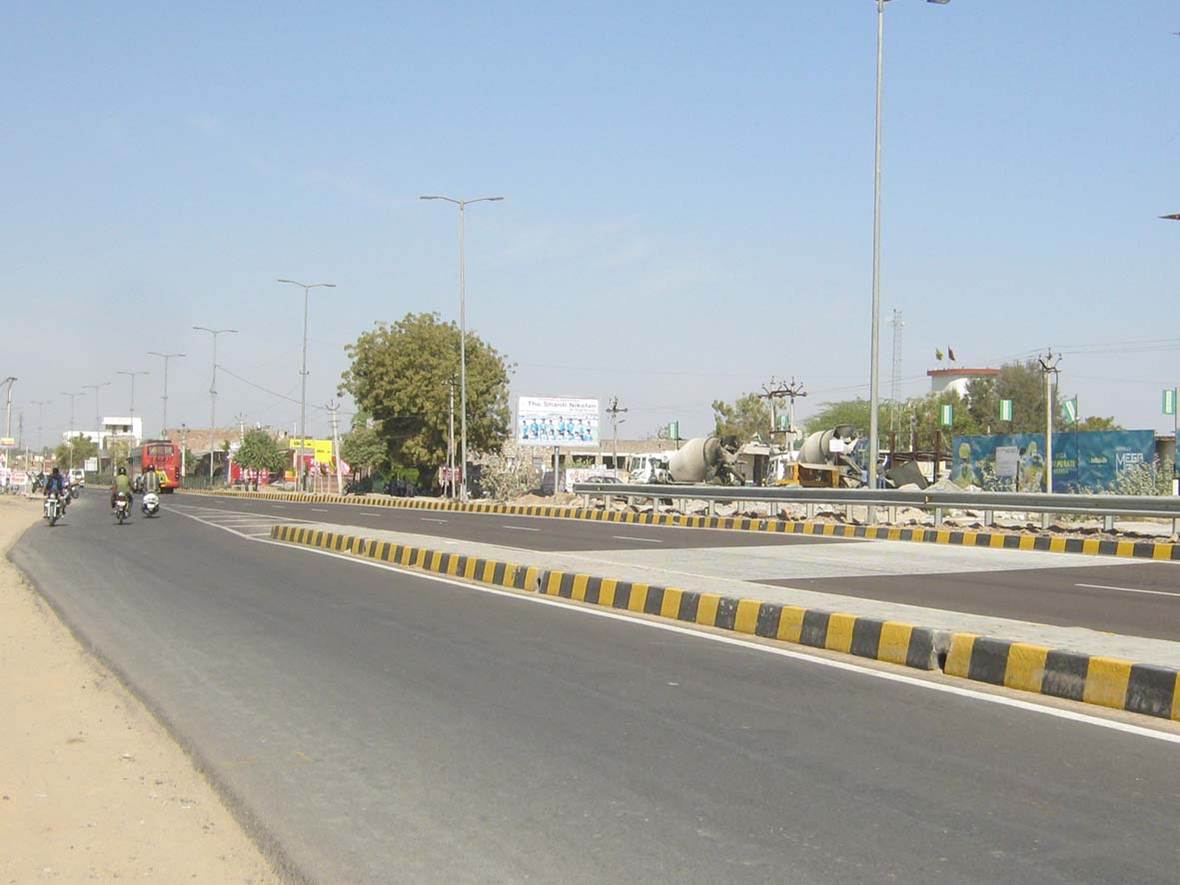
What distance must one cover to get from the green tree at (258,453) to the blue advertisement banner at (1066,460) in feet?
260

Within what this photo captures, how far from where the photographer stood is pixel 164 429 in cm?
9981

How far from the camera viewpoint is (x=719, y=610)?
1183 cm

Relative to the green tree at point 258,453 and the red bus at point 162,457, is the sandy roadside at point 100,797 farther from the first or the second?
the green tree at point 258,453

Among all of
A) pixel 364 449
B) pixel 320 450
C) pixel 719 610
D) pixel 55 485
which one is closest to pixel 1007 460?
pixel 719 610

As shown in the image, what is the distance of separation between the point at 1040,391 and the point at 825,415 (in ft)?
96.2

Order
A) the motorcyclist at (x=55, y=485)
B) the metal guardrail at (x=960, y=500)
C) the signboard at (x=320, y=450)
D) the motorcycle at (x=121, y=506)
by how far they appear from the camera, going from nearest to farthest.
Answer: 1. the metal guardrail at (x=960, y=500)
2. the motorcycle at (x=121, y=506)
3. the motorcyclist at (x=55, y=485)
4. the signboard at (x=320, y=450)

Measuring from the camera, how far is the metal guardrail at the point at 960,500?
71.8ft

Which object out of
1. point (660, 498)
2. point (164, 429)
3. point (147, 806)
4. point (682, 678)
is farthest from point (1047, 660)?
point (164, 429)

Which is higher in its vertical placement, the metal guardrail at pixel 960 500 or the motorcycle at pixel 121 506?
the metal guardrail at pixel 960 500

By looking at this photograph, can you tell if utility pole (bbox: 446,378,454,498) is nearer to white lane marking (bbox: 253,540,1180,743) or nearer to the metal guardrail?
the metal guardrail

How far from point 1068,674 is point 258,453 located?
10662 cm

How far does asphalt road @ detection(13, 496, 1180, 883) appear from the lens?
15.8 feet

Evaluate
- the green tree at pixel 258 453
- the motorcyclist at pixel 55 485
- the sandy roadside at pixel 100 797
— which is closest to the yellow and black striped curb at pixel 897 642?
the sandy roadside at pixel 100 797

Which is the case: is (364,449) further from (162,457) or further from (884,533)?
(884,533)
